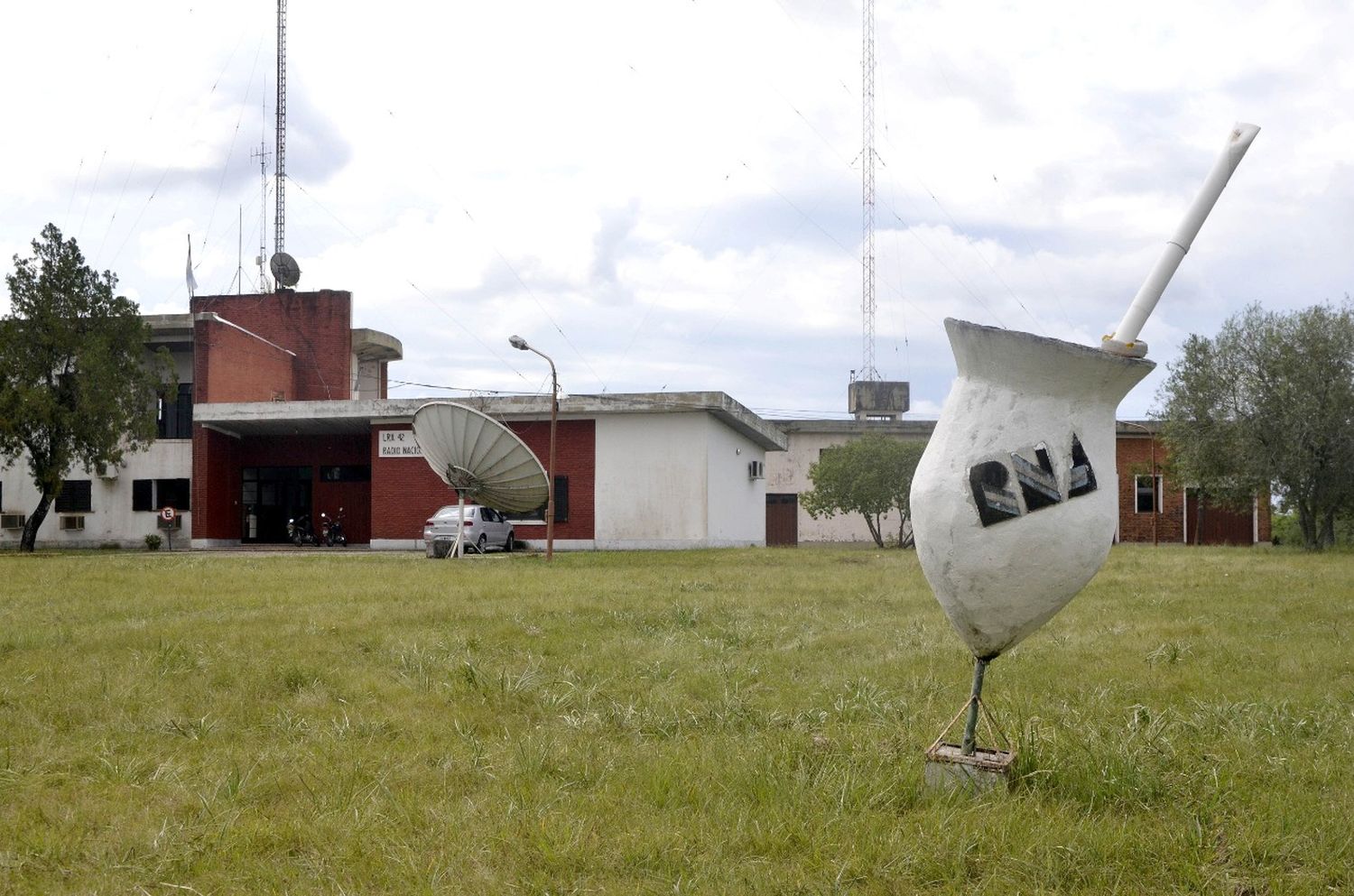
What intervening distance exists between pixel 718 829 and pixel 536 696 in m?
2.68

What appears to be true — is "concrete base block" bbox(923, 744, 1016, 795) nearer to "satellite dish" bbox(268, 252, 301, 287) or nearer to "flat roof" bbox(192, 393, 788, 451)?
"flat roof" bbox(192, 393, 788, 451)

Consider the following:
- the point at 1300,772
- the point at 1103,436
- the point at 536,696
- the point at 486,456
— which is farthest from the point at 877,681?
the point at 486,456

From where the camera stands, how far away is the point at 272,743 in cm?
563

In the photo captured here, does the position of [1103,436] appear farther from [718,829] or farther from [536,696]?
[536,696]

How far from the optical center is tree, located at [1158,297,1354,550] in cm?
3086

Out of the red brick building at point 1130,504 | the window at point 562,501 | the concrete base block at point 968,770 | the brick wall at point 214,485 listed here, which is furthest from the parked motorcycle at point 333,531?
the concrete base block at point 968,770

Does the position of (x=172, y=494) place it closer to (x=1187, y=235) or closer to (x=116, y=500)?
(x=116, y=500)

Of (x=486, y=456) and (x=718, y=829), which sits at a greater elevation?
(x=486, y=456)

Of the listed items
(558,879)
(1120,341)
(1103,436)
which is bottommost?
(558,879)

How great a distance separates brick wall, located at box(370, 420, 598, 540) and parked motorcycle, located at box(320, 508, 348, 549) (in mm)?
3447

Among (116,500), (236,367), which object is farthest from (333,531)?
(116,500)

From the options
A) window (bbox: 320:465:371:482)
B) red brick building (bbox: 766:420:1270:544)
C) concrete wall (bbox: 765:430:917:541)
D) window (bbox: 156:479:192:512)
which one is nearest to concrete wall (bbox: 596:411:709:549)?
window (bbox: 320:465:371:482)

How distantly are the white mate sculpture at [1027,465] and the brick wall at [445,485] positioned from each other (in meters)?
27.7

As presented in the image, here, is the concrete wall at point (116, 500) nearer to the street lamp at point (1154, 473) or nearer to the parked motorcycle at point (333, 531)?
the parked motorcycle at point (333, 531)
